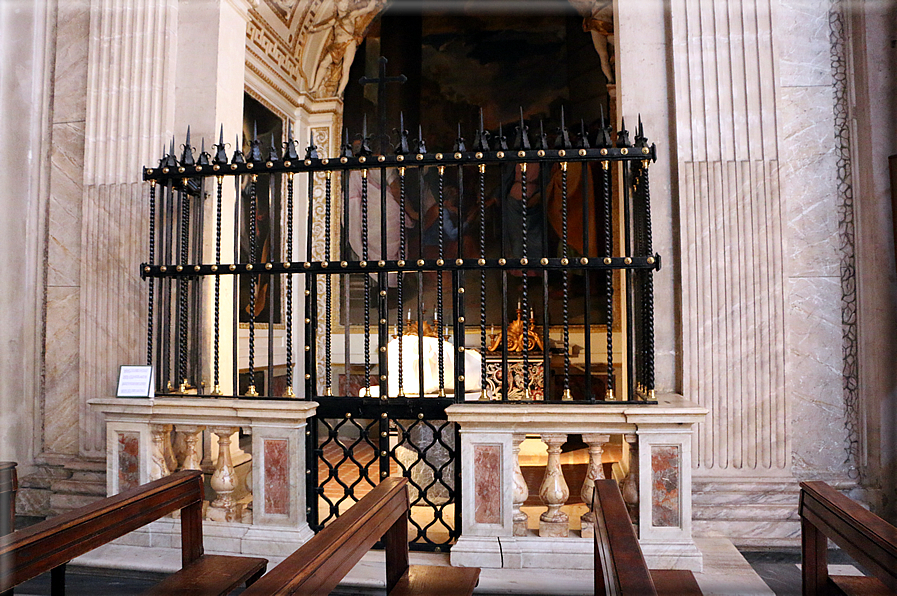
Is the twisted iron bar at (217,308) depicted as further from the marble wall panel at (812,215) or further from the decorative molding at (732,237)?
the marble wall panel at (812,215)

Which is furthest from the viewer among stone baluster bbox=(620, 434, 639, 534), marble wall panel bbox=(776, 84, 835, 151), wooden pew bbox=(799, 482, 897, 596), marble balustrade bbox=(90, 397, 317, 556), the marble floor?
marble wall panel bbox=(776, 84, 835, 151)

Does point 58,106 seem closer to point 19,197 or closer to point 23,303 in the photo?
point 19,197

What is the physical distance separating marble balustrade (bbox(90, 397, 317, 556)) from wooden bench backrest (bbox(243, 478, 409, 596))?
147 cm

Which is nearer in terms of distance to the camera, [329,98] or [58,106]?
[58,106]

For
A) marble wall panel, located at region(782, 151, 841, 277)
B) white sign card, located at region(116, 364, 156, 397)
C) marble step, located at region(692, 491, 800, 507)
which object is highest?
marble wall panel, located at region(782, 151, 841, 277)

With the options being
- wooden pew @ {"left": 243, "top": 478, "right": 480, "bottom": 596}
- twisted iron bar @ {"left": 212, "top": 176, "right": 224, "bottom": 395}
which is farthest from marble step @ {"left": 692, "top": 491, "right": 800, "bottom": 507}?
twisted iron bar @ {"left": 212, "top": 176, "right": 224, "bottom": 395}

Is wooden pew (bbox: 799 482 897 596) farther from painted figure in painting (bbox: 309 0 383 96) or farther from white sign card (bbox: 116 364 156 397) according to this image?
painted figure in painting (bbox: 309 0 383 96)

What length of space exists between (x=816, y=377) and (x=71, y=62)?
20.7 ft

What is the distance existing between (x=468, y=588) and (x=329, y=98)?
8.84 metres

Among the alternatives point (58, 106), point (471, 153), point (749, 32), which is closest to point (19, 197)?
point (58, 106)

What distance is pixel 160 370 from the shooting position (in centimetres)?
433

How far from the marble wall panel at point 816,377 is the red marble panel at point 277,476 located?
3322mm

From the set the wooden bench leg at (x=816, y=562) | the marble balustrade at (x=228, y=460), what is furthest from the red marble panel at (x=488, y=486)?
the wooden bench leg at (x=816, y=562)

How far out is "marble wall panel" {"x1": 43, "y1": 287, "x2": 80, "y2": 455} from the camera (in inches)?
193
